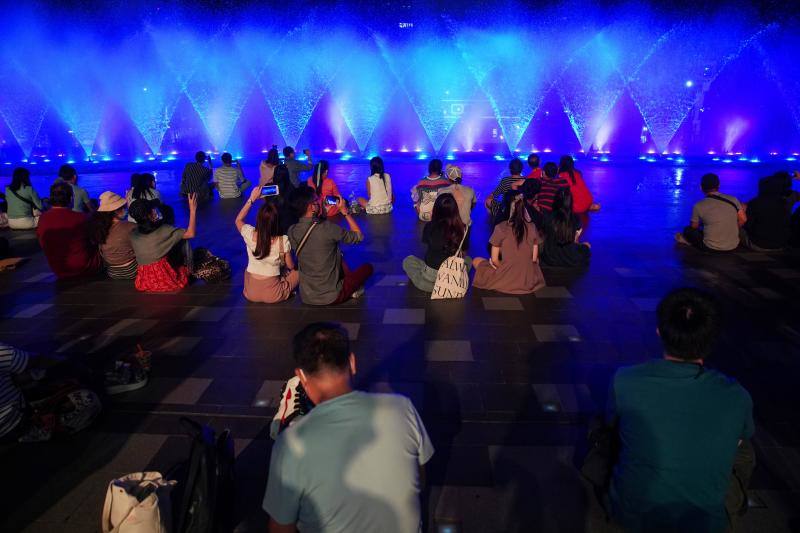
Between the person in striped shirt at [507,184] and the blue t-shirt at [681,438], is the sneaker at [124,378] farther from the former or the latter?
the person in striped shirt at [507,184]

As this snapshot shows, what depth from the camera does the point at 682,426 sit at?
83.6 inches

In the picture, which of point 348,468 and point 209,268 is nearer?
point 348,468

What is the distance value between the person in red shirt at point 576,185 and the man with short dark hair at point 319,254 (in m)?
5.86

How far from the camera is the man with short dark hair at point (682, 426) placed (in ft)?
6.96

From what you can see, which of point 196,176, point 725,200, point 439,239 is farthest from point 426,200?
point 196,176

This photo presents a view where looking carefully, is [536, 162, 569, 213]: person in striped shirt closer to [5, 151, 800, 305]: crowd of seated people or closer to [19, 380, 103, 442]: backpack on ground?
[5, 151, 800, 305]: crowd of seated people

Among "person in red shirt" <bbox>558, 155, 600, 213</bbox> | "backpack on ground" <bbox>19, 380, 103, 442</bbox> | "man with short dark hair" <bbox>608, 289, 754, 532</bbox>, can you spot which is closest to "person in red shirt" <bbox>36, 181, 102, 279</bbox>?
"backpack on ground" <bbox>19, 380, 103, 442</bbox>

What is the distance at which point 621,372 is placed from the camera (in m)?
2.32

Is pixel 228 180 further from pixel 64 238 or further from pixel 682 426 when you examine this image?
pixel 682 426

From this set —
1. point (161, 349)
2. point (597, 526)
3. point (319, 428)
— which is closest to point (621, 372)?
point (597, 526)

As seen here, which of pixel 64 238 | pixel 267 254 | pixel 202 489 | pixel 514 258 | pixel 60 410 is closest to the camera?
pixel 202 489

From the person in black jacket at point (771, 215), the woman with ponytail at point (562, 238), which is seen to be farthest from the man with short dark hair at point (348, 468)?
the person in black jacket at point (771, 215)

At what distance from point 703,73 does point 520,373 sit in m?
34.6

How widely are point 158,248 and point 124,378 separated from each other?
2.61 m
